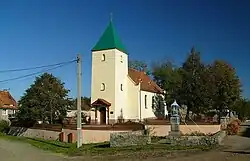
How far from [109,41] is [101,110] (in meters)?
11.0

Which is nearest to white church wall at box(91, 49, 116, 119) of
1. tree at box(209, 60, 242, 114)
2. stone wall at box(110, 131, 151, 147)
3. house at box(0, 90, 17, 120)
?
tree at box(209, 60, 242, 114)

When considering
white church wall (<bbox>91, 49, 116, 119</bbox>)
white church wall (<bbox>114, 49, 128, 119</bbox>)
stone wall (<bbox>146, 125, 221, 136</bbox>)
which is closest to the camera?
stone wall (<bbox>146, 125, 221, 136</bbox>)

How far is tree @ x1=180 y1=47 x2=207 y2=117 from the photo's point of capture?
151 ft

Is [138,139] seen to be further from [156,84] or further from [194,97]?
[156,84]

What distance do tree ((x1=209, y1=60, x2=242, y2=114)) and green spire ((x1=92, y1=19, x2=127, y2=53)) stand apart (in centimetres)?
1549

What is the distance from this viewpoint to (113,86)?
51562mm

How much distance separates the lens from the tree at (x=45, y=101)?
44750 mm

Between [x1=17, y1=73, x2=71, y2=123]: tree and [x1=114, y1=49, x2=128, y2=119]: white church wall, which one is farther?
[x1=114, y1=49, x2=128, y2=119]: white church wall

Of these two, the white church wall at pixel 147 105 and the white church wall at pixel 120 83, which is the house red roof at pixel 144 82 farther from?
the white church wall at pixel 120 83

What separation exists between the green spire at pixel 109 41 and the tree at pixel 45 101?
10104 mm

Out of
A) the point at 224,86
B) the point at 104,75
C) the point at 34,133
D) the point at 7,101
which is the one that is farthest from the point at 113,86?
the point at 7,101

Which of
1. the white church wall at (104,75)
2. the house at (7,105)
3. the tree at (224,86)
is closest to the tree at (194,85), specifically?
the tree at (224,86)

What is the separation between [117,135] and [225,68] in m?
26.6

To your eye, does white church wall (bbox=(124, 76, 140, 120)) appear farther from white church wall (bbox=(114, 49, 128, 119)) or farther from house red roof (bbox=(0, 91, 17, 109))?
house red roof (bbox=(0, 91, 17, 109))
